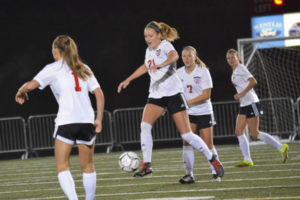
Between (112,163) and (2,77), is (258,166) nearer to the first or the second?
(112,163)

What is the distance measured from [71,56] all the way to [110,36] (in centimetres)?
1580

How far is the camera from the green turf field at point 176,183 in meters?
6.65

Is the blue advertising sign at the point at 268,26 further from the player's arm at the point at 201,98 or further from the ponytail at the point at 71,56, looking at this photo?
the ponytail at the point at 71,56

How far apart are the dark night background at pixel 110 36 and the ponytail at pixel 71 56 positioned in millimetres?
15088

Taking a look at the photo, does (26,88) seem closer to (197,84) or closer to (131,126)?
(197,84)

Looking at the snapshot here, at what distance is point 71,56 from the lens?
210 inches

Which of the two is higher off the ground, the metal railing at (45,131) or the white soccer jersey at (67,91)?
the white soccer jersey at (67,91)

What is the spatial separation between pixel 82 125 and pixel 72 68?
521 mm

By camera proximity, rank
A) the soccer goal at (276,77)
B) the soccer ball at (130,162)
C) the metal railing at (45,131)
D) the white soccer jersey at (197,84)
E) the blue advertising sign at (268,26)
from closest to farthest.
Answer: the soccer ball at (130,162) < the white soccer jersey at (197,84) < the soccer goal at (276,77) < the metal railing at (45,131) < the blue advertising sign at (268,26)

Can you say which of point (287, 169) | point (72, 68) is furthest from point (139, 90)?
point (72, 68)

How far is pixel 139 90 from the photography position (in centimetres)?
2077

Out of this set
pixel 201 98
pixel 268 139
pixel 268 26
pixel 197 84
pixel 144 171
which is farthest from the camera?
pixel 268 26

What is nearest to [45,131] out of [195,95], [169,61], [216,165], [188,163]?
[195,95]

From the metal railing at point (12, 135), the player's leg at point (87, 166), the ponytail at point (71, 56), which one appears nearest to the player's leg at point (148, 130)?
the player's leg at point (87, 166)
